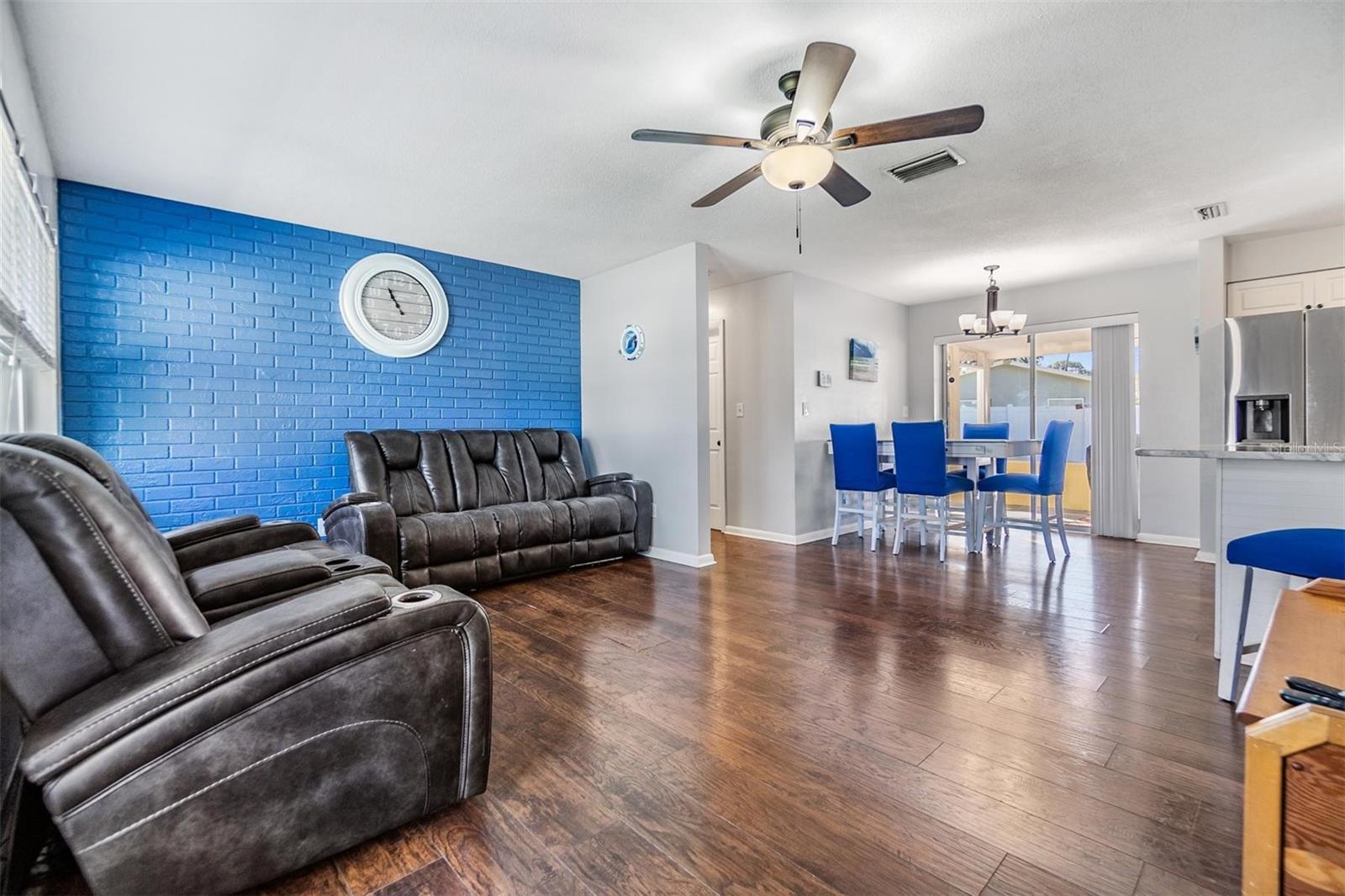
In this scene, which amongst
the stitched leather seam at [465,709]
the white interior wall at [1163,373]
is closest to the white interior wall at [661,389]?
the stitched leather seam at [465,709]

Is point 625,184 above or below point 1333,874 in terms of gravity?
above

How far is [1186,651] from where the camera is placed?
7.97 ft

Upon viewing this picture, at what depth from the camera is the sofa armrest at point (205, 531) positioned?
6.97 ft

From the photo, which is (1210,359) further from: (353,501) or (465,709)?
(353,501)

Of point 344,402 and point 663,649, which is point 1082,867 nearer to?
point 663,649

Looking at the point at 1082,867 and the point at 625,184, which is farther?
the point at 625,184

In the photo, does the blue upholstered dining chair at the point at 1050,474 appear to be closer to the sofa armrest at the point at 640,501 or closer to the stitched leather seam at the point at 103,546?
the sofa armrest at the point at 640,501

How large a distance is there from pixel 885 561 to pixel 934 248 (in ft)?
8.00

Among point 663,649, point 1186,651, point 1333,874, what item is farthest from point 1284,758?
point 1186,651

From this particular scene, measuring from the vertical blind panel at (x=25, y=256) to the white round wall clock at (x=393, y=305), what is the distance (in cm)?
139

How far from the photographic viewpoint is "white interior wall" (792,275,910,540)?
509cm

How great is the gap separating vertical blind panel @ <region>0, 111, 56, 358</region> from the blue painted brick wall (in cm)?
28

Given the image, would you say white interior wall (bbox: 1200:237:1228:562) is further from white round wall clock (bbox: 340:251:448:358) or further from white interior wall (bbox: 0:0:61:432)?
white interior wall (bbox: 0:0:61:432)

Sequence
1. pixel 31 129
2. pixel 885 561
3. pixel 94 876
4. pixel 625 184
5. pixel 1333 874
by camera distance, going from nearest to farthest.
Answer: pixel 1333 874 < pixel 94 876 < pixel 31 129 < pixel 625 184 < pixel 885 561
